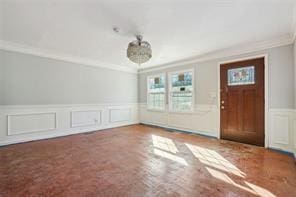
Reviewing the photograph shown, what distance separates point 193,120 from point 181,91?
1023mm

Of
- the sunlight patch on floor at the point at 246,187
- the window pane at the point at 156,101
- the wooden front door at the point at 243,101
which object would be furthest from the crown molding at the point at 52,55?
the sunlight patch on floor at the point at 246,187

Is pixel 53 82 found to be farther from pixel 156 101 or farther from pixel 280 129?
pixel 280 129

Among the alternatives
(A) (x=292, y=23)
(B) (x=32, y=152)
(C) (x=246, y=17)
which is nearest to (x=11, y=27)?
(B) (x=32, y=152)

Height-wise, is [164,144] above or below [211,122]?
below

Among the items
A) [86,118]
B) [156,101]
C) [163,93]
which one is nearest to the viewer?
[86,118]

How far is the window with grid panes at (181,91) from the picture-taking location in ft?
15.7

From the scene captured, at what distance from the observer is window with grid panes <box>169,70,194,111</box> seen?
4785 millimetres

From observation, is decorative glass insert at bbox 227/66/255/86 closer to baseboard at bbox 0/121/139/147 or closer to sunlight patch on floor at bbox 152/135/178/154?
sunlight patch on floor at bbox 152/135/178/154

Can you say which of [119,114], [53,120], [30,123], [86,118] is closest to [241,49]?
[119,114]

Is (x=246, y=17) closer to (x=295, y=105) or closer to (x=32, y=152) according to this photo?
(x=295, y=105)

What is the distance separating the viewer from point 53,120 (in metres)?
4.21

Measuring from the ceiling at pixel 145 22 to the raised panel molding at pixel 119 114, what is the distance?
252 centimetres

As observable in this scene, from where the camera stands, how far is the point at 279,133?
317 cm

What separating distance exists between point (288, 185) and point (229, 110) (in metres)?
2.16
